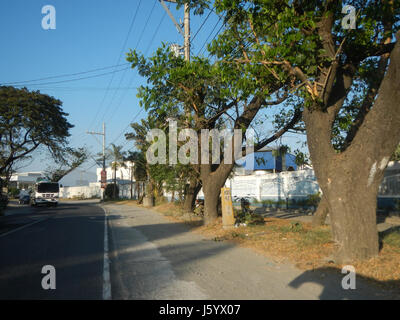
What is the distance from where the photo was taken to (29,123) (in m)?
30.9

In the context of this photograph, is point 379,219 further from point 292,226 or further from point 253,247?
point 253,247

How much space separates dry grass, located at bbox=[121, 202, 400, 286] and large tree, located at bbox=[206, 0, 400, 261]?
1.32ft

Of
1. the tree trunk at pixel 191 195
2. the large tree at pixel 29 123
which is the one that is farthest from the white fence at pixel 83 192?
the tree trunk at pixel 191 195

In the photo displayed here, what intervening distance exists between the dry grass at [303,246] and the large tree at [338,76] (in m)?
0.40

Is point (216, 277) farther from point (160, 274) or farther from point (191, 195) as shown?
point (191, 195)

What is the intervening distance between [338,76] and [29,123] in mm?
28735

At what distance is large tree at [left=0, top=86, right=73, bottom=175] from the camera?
3016 cm

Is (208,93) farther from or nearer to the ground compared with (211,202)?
farther from the ground

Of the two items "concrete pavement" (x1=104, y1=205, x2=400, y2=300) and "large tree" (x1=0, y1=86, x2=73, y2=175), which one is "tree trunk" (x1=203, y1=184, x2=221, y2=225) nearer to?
"concrete pavement" (x1=104, y1=205, x2=400, y2=300)

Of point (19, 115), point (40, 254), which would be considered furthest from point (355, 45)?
point (19, 115)

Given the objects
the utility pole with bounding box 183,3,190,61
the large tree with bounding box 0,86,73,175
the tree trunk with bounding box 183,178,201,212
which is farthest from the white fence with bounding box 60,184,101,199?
the utility pole with bounding box 183,3,190,61

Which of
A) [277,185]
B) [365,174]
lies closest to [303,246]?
[365,174]

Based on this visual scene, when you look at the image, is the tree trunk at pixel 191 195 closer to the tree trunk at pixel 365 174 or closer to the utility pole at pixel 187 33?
the utility pole at pixel 187 33

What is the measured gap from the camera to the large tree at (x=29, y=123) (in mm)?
30156
